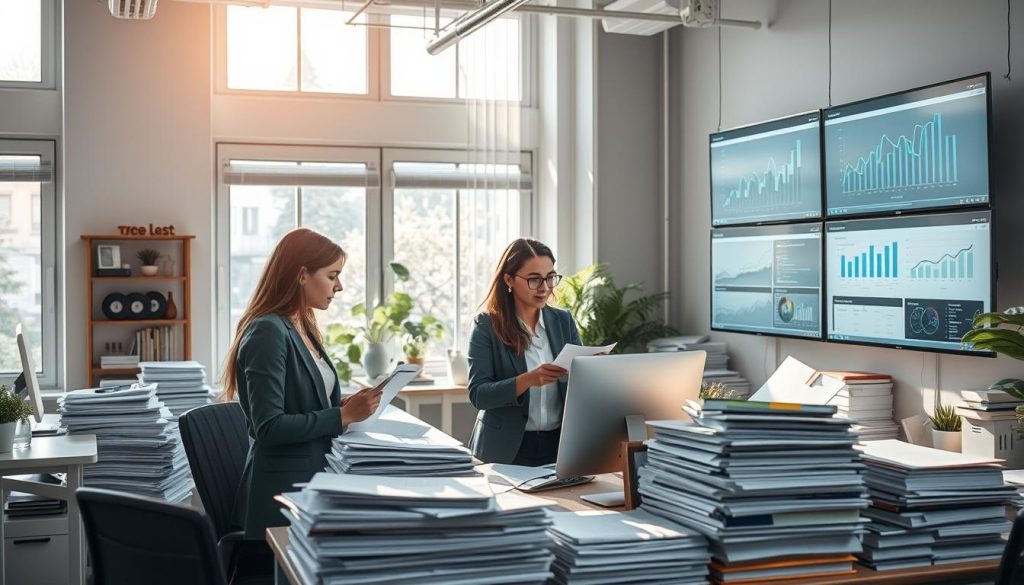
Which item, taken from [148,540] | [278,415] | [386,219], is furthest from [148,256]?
[148,540]

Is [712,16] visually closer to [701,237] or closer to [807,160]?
[807,160]

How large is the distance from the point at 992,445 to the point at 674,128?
11.4 feet

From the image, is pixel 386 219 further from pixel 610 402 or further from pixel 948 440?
pixel 610 402

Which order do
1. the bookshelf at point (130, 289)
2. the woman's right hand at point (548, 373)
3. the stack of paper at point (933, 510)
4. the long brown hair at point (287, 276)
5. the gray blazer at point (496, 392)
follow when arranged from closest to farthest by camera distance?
the stack of paper at point (933, 510)
the long brown hair at point (287, 276)
the woman's right hand at point (548, 373)
the gray blazer at point (496, 392)
the bookshelf at point (130, 289)

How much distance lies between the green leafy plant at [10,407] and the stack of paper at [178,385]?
56.7 inches

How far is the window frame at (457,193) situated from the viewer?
23.1 feet

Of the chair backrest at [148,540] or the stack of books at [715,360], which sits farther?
the stack of books at [715,360]

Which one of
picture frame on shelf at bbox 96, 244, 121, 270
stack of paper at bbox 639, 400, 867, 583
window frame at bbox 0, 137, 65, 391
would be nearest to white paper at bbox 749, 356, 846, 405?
stack of paper at bbox 639, 400, 867, 583

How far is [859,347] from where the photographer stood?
5156 mm

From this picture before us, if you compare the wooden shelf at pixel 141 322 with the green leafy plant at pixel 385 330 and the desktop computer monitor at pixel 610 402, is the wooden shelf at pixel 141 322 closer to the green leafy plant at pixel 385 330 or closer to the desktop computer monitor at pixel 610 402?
the green leafy plant at pixel 385 330

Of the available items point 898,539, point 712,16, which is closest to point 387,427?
point 898,539

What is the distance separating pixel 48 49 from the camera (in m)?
6.56

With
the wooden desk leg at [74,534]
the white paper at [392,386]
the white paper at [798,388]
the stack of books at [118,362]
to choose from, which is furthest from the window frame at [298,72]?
the white paper at [798,388]

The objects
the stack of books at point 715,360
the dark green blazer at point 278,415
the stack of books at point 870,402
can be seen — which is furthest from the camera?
the stack of books at point 715,360
